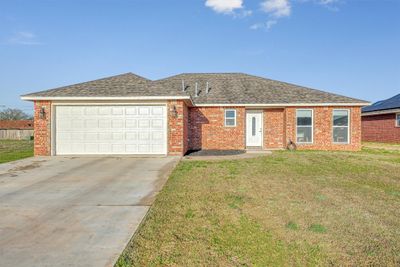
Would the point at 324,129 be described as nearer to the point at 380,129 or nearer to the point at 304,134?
the point at 304,134

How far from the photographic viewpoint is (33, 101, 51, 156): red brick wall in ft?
43.0

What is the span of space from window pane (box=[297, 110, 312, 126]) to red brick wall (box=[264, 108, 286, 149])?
3.39 feet

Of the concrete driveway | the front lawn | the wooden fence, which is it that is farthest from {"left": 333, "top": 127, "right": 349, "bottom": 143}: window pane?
the wooden fence

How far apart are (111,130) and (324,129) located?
1203 centimetres

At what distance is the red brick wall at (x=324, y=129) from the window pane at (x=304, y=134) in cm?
27

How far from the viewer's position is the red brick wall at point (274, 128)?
17.0 metres

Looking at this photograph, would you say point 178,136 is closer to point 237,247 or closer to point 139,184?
point 139,184

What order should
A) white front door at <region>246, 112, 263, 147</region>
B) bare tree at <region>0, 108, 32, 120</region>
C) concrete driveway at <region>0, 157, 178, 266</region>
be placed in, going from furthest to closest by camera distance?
bare tree at <region>0, 108, 32, 120</region>, white front door at <region>246, 112, 263, 147</region>, concrete driveway at <region>0, 157, 178, 266</region>

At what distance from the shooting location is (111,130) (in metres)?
13.2

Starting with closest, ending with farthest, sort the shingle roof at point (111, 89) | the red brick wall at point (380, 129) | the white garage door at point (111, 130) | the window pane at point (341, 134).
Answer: the shingle roof at point (111, 89), the white garage door at point (111, 130), the window pane at point (341, 134), the red brick wall at point (380, 129)

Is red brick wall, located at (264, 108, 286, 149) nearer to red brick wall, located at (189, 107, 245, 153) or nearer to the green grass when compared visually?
red brick wall, located at (189, 107, 245, 153)

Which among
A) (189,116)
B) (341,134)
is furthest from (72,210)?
(341,134)

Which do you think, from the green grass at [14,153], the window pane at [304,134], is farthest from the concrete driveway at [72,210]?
the window pane at [304,134]

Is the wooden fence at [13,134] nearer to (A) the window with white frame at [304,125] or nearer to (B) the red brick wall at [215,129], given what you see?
(B) the red brick wall at [215,129]
